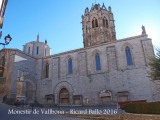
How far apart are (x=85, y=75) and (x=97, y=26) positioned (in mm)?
17629

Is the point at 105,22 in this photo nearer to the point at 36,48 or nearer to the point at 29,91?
the point at 36,48

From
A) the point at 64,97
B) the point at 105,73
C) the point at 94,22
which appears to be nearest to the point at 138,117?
the point at 105,73

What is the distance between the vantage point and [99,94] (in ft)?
78.8

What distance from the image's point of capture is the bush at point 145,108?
1021cm

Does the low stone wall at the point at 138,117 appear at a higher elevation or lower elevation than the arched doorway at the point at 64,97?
lower

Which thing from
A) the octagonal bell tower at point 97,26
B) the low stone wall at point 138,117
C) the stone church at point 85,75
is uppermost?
the octagonal bell tower at point 97,26

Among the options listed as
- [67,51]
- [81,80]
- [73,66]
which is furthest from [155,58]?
[67,51]

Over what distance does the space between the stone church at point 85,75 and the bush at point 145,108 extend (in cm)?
1060

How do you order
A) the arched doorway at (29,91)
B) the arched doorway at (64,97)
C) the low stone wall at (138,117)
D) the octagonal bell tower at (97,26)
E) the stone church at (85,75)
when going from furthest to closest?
1. the octagonal bell tower at (97,26)
2. the arched doorway at (29,91)
3. the arched doorway at (64,97)
4. the stone church at (85,75)
5. the low stone wall at (138,117)

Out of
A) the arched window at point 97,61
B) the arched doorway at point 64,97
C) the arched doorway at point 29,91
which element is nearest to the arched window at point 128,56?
the arched window at point 97,61

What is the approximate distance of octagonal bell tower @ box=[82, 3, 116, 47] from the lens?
38938 mm

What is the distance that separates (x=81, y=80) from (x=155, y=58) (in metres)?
14.7

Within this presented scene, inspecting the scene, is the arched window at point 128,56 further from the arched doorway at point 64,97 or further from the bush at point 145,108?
the bush at point 145,108

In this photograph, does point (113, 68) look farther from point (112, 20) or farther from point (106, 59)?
point (112, 20)
